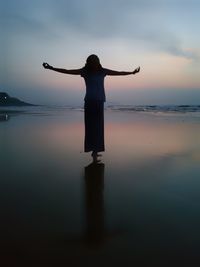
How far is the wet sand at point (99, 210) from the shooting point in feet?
8.51

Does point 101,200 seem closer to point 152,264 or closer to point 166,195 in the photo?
point 166,195

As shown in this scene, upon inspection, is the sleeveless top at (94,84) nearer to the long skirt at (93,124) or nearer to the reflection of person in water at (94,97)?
the reflection of person in water at (94,97)

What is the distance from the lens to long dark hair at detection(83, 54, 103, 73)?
6504 millimetres

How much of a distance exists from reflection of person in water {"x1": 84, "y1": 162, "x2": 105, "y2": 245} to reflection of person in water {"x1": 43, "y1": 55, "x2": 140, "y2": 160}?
639mm

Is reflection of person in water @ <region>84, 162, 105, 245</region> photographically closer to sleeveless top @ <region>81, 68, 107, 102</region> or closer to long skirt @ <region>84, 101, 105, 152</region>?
long skirt @ <region>84, 101, 105, 152</region>

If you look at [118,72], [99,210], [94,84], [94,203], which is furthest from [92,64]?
[99,210]

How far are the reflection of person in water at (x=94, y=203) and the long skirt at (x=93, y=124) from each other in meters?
0.60

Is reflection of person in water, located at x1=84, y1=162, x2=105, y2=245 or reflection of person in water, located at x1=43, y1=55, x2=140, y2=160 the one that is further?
reflection of person in water, located at x1=43, y1=55, x2=140, y2=160

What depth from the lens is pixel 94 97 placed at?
21.9 ft

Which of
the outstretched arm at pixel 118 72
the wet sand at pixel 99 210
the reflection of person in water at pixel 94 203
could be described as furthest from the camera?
the outstretched arm at pixel 118 72

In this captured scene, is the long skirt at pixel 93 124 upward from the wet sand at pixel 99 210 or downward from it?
upward

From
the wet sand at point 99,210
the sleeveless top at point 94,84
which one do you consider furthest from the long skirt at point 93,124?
the wet sand at point 99,210

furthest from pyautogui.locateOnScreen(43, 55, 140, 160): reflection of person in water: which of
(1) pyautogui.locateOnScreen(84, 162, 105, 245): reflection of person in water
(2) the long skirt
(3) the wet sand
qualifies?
(1) pyautogui.locateOnScreen(84, 162, 105, 245): reflection of person in water

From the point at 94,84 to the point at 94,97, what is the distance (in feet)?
0.76
